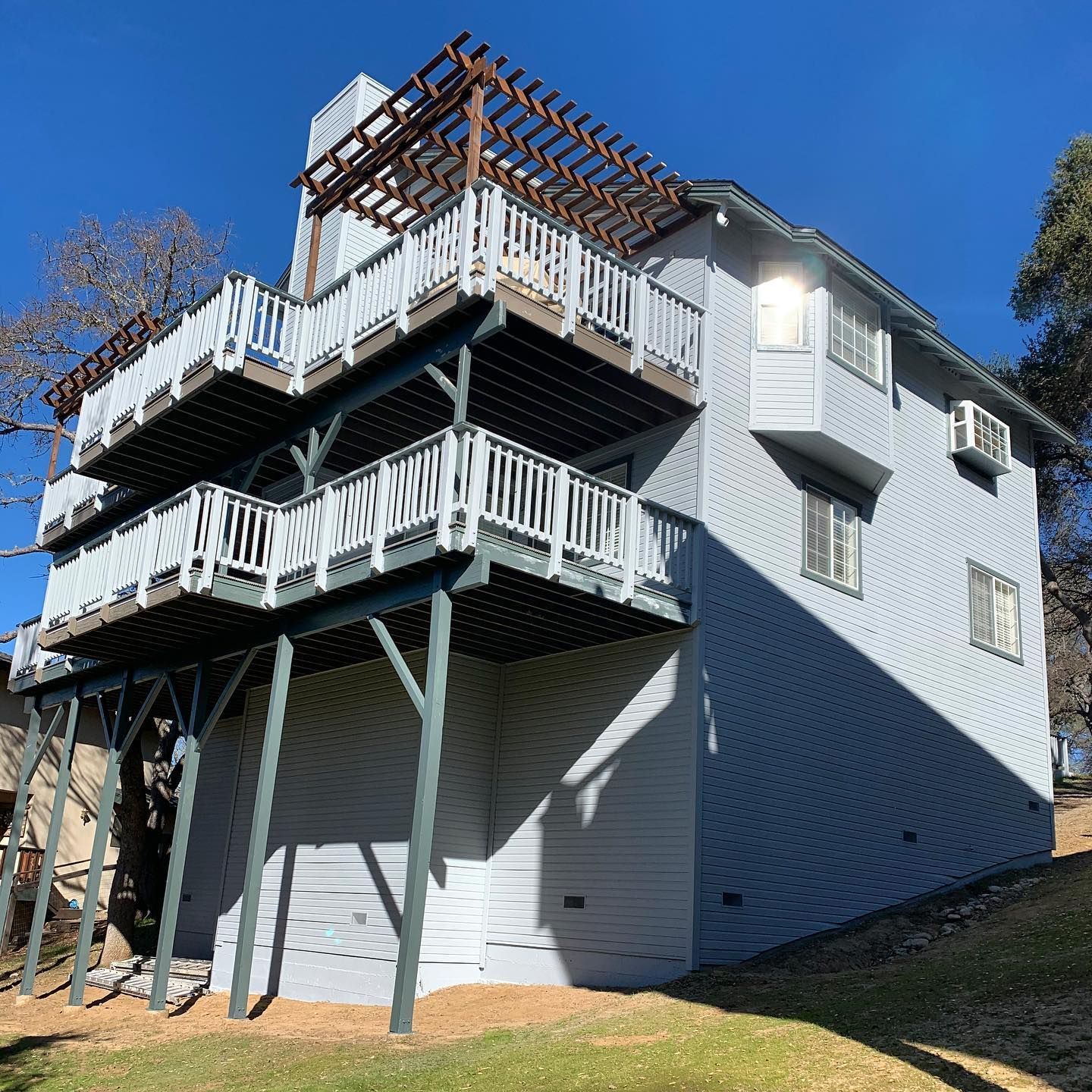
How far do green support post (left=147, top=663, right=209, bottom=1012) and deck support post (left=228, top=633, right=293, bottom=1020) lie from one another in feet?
3.81

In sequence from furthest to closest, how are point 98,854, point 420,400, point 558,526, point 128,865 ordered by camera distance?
point 128,865, point 98,854, point 420,400, point 558,526

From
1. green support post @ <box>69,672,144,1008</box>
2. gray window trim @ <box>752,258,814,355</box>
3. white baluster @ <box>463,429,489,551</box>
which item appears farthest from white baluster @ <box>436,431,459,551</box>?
green support post @ <box>69,672,144,1008</box>

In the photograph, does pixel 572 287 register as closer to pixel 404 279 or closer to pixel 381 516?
pixel 404 279

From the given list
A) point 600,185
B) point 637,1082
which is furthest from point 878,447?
point 637,1082

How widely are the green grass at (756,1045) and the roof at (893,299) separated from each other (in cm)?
944

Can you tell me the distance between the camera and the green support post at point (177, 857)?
50.5 ft

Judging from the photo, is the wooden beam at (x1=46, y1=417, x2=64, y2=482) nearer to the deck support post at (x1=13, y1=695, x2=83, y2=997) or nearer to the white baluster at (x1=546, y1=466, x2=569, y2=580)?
Answer: the deck support post at (x1=13, y1=695, x2=83, y2=997)

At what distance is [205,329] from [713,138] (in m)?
78.9

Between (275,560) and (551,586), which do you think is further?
(275,560)

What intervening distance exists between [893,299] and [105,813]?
14661mm

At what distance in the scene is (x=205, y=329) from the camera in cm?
1648

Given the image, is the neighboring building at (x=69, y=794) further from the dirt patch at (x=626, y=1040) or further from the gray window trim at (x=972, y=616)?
the dirt patch at (x=626, y=1040)

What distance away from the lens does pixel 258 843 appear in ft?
47.8

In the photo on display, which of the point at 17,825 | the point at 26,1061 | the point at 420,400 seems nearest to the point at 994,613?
the point at 420,400
